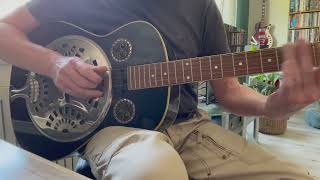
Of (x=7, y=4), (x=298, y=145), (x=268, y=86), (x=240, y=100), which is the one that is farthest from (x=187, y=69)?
(x=298, y=145)

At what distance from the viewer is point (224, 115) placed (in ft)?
6.55

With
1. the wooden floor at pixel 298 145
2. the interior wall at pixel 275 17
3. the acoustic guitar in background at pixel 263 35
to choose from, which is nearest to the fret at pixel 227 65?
the wooden floor at pixel 298 145

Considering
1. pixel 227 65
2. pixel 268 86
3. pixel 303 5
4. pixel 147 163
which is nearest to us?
pixel 147 163

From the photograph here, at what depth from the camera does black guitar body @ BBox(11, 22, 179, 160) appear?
82 centimetres

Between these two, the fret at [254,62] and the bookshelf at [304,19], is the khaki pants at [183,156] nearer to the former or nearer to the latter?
the fret at [254,62]

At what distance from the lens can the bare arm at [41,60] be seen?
79cm

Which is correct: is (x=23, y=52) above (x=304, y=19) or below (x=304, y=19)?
below

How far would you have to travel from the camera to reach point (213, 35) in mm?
950

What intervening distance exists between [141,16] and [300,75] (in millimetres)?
441

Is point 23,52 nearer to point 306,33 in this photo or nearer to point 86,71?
point 86,71

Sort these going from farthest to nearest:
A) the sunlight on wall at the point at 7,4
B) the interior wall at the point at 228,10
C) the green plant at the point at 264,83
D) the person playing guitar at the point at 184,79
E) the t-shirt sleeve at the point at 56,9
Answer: the interior wall at the point at 228,10 < the green plant at the point at 264,83 < the sunlight on wall at the point at 7,4 < the t-shirt sleeve at the point at 56,9 < the person playing guitar at the point at 184,79

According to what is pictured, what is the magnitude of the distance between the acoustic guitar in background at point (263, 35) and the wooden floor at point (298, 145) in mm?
1152

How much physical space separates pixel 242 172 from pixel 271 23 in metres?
3.72

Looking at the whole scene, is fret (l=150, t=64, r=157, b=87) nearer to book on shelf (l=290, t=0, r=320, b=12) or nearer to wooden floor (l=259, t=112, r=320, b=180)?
wooden floor (l=259, t=112, r=320, b=180)
